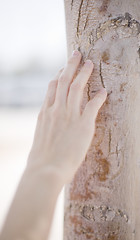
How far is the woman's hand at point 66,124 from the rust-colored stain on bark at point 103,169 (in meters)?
0.08

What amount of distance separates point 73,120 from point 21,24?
25.4ft

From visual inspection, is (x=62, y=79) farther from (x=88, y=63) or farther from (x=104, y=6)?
(x=104, y=6)

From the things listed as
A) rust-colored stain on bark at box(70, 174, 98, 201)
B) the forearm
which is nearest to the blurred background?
rust-colored stain on bark at box(70, 174, 98, 201)

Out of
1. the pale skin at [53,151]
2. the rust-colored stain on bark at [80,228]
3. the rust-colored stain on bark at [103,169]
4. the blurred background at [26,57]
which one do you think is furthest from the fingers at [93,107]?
the blurred background at [26,57]

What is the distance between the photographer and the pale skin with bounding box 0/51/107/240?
39 centimetres

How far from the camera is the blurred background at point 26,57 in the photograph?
6234 mm

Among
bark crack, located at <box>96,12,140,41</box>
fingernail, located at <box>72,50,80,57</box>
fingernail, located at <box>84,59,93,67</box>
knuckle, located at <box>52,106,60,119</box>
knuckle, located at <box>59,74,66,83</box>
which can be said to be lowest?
knuckle, located at <box>52,106,60,119</box>

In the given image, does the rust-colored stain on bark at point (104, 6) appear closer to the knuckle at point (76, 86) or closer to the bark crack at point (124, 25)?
the bark crack at point (124, 25)

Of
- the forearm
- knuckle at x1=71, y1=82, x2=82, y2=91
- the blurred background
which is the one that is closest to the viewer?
the forearm

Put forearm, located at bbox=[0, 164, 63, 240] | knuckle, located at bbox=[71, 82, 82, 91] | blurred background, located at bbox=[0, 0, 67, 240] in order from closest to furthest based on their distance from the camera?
forearm, located at bbox=[0, 164, 63, 240] < knuckle, located at bbox=[71, 82, 82, 91] < blurred background, located at bbox=[0, 0, 67, 240]

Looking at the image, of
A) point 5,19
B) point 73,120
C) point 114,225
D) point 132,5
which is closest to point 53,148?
point 73,120

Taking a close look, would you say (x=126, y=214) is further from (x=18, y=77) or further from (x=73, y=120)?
(x=18, y=77)

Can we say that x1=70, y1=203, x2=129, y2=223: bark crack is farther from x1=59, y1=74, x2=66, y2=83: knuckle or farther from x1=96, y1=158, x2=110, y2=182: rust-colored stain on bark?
x1=59, y1=74, x2=66, y2=83: knuckle

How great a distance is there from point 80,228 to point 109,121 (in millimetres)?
233
